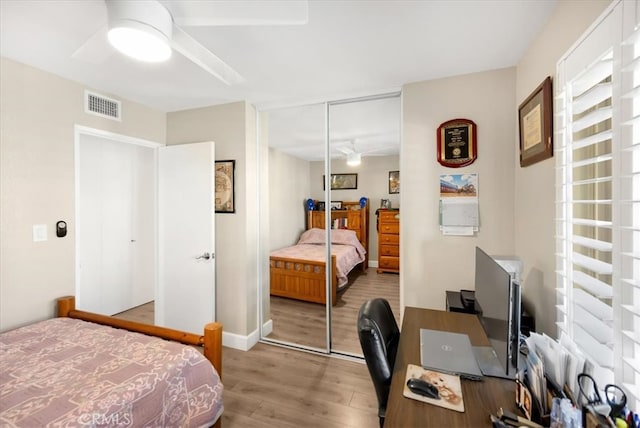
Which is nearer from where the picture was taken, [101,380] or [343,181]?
[101,380]

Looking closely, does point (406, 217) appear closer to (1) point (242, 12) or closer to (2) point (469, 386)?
(2) point (469, 386)

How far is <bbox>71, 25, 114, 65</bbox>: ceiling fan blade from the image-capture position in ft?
4.38

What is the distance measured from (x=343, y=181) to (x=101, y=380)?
8.68 ft

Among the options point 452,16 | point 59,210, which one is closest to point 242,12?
point 452,16

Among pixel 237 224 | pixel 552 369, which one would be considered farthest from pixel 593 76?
pixel 237 224

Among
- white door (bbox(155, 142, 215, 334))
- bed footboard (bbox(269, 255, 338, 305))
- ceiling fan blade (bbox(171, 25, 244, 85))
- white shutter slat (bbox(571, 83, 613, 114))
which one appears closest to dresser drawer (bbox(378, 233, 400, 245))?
bed footboard (bbox(269, 255, 338, 305))

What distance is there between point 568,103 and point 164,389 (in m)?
2.34

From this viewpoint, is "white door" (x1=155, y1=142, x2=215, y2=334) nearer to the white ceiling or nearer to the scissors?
the white ceiling

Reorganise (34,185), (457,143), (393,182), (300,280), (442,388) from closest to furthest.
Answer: (442,388), (34,185), (457,143), (300,280), (393,182)

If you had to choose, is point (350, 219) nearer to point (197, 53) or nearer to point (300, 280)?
point (300, 280)

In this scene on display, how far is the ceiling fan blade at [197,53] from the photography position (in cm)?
136

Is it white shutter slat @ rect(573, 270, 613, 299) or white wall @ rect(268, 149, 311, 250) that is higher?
white wall @ rect(268, 149, 311, 250)

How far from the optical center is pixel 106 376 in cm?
134

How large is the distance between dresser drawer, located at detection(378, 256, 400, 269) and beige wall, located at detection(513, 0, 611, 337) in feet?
7.59
